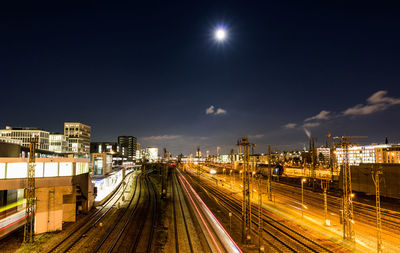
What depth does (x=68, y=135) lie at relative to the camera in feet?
525

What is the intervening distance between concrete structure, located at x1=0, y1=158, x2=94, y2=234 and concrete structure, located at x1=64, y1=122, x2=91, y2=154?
134913 mm

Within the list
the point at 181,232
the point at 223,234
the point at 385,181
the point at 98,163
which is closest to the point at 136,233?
the point at 181,232

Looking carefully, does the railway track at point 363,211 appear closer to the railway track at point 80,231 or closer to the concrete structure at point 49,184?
the railway track at point 80,231

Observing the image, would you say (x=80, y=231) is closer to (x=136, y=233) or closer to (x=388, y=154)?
(x=136, y=233)

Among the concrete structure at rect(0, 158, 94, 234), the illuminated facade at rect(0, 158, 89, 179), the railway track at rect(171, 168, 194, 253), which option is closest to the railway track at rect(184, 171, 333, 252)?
the railway track at rect(171, 168, 194, 253)

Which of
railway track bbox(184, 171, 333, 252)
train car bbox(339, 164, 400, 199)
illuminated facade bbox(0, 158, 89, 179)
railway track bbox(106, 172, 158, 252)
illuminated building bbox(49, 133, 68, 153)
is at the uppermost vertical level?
illuminated building bbox(49, 133, 68, 153)

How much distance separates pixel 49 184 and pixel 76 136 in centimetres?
14739

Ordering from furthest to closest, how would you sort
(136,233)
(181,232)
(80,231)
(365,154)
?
1. (365,154)
2. (181,232)
3. (136,233)
4. (80,231)

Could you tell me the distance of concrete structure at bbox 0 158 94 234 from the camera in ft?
82.2

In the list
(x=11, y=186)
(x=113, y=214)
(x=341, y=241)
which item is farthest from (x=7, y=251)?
(x=341, y=241)

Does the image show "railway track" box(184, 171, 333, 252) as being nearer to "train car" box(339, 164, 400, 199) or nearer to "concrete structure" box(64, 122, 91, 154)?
"train car" box(339, 164, 400, 199)

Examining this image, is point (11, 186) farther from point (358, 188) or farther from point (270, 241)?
point (358, 188)

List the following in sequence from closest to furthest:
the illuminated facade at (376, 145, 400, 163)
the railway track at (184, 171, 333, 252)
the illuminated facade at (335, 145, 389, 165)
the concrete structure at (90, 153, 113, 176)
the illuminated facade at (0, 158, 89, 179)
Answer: the railway track at (184, 171, 333, 252) < the illuminated facade at (0, 158, 89, 179) < the concrete structure at (90, 153, 113, 176) < the illuminated facade at (376, 145, 400, 163) < the illuminated facade at (335, 145, 389, 165)

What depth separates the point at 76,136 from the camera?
525 feet
